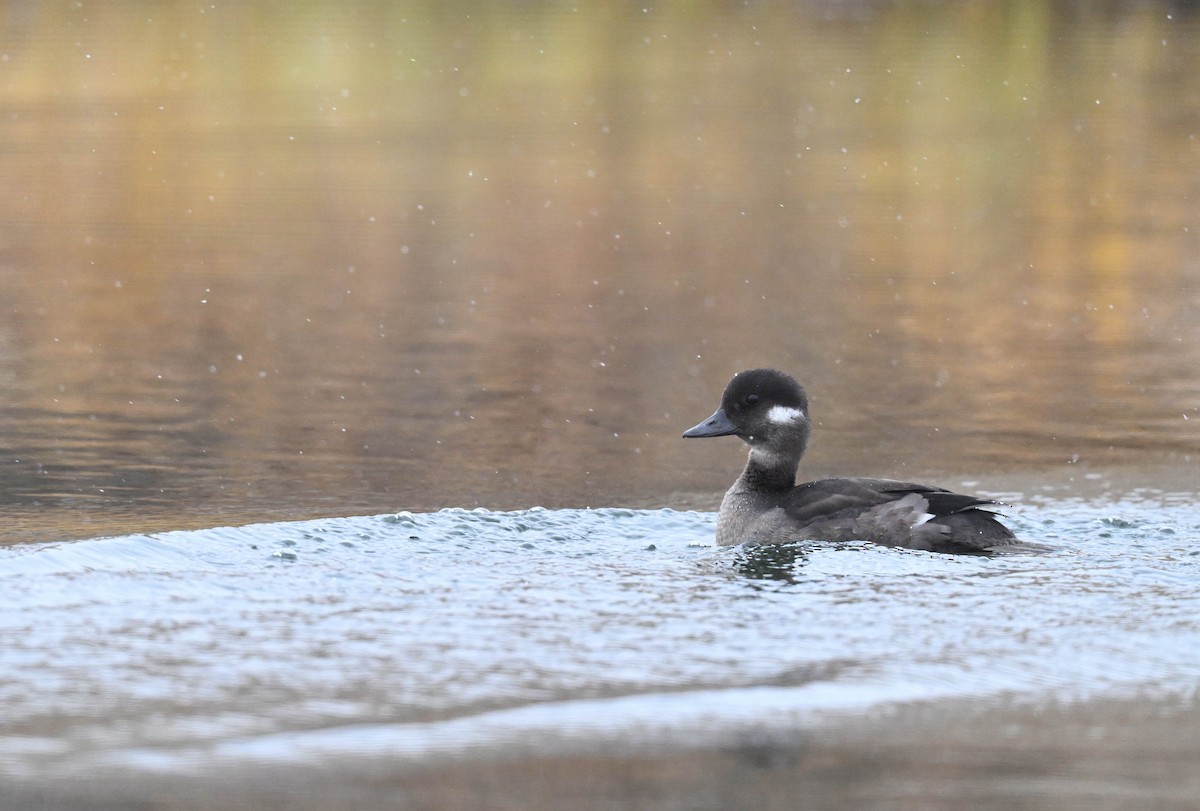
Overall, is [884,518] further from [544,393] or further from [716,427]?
[544,393]

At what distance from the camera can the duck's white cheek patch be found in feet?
29.0

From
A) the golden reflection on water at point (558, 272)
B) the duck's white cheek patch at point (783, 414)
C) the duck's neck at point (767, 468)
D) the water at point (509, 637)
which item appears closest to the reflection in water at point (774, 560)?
the water at point (509, 637)

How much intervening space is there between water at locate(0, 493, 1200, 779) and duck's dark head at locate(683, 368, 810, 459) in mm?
916

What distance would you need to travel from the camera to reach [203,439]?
10766mm

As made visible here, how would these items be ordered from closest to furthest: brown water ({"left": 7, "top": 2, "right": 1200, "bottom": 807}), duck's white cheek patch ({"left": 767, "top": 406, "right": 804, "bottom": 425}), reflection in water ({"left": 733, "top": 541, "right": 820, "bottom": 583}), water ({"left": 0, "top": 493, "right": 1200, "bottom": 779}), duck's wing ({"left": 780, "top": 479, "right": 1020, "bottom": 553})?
water ({"left": 0, "top": 493, "right": 1200, "bottom": 779}), brown water ({"left": 7, "top": 2, "right": 1200, "bottom": 807}), reflection in water ({"left": 733, "top": 541, "right": 820, "bottom": 583}), duck's wing ({"left": 780, "top": 479, "right": 1020, "bottom": 553}), duck's white cheek patch ({"left": 767, "top": 406, "right": 804, "bottom": 425})

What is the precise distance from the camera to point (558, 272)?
58.4 feet

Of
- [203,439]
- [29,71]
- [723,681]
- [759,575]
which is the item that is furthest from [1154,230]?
[29,71]

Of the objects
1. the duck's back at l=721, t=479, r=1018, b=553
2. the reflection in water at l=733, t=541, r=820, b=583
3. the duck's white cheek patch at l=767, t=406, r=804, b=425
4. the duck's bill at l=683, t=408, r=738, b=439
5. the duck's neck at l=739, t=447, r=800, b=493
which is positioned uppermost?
the duck's white cheek patch at l=767, t=406, r=804, b=425

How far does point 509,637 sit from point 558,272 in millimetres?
11827

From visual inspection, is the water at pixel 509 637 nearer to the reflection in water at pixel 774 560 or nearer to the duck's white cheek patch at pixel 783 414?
the reflection in water at pixel 774 560

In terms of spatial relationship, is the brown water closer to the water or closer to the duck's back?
the water

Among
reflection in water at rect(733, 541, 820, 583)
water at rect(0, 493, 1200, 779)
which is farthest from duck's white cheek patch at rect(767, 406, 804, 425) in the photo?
water at rect(0, 493, 1200, 779)

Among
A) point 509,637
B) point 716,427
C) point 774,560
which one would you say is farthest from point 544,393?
point 509,637

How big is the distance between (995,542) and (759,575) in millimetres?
1180
